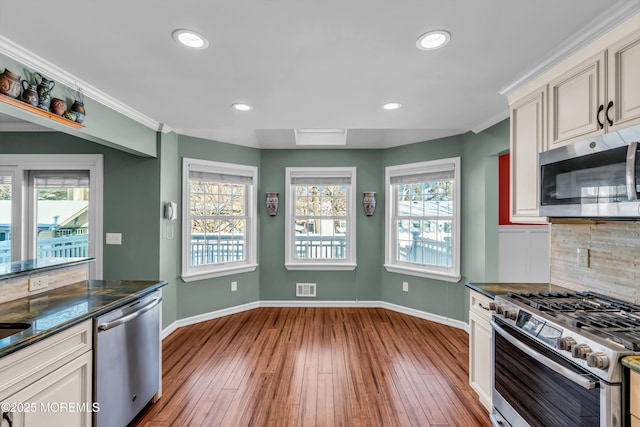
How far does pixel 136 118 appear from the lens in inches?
115

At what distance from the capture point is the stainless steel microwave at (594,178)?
125cm

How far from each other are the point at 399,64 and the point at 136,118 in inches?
99.9

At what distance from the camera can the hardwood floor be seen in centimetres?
211

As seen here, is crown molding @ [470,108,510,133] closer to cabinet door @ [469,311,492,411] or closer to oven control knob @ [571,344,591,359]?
cabinet door @ [469,311,492,411]

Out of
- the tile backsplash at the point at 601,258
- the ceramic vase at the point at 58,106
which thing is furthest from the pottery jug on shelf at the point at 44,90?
the tile backsplash at the point at 601,258

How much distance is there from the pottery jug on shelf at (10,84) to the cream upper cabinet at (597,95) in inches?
127

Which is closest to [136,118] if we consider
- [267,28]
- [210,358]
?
[267,28]

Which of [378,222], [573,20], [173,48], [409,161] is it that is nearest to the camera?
[573,20]

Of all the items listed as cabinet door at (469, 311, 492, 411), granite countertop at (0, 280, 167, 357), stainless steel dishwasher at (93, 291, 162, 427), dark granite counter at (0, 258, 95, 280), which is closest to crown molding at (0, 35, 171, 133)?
dark granite counter at (0, 258, 95, 280)

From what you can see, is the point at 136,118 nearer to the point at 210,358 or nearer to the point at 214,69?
the point at 214,69

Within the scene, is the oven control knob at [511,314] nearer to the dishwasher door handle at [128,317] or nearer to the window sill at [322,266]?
the dishwasher door handle at [128,317]

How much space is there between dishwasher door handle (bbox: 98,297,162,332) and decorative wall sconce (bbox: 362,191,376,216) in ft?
9.74

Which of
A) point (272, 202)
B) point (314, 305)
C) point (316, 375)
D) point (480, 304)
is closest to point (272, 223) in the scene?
point (272, 202)

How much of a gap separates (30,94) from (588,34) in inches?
127
